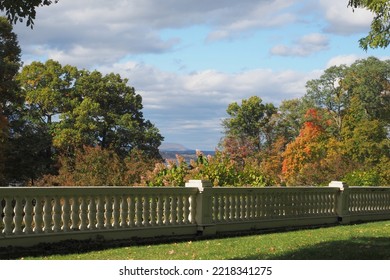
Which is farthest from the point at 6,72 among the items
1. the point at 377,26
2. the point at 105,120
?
the point at 377,26

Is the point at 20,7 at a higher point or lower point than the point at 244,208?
higher

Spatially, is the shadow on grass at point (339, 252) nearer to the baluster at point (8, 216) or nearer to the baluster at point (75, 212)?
the baluster at point (75, 212)

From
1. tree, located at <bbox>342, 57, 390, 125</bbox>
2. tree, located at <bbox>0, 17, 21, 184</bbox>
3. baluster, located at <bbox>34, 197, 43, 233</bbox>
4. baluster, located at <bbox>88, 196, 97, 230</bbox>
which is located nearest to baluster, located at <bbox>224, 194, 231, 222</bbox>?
baluster, located at <bbox>88, 196, 97, 230</bbox>

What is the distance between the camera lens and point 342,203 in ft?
65.7

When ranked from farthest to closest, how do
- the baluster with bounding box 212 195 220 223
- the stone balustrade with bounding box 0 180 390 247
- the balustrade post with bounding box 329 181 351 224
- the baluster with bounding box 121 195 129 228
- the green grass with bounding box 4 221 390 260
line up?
1. the balustrade post with bounding box 329 181 351 224
2. the baluster with bounding box 212 195 220 223
3. the baluster with bounding box 121 195 129 228
4. the stone balustrade with bounding box 0 180 390 247
5. the green grass with bounding box 4 221 390 260

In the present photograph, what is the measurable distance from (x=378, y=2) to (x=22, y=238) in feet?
40.4

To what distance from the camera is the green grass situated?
420 inches

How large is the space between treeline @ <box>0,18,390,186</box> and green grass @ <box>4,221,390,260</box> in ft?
41.8

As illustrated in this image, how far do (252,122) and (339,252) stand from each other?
67.6m

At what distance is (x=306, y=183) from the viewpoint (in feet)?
151

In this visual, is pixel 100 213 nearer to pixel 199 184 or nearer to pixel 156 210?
pixel 156 210

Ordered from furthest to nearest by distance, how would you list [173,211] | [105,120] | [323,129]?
[323,129] → [105,120] → [173,211]

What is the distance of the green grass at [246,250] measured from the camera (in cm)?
1067

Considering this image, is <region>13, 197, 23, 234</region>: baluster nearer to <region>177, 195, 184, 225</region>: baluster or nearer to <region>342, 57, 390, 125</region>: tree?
<region>177, 195, 184, 225</region>: baluster
